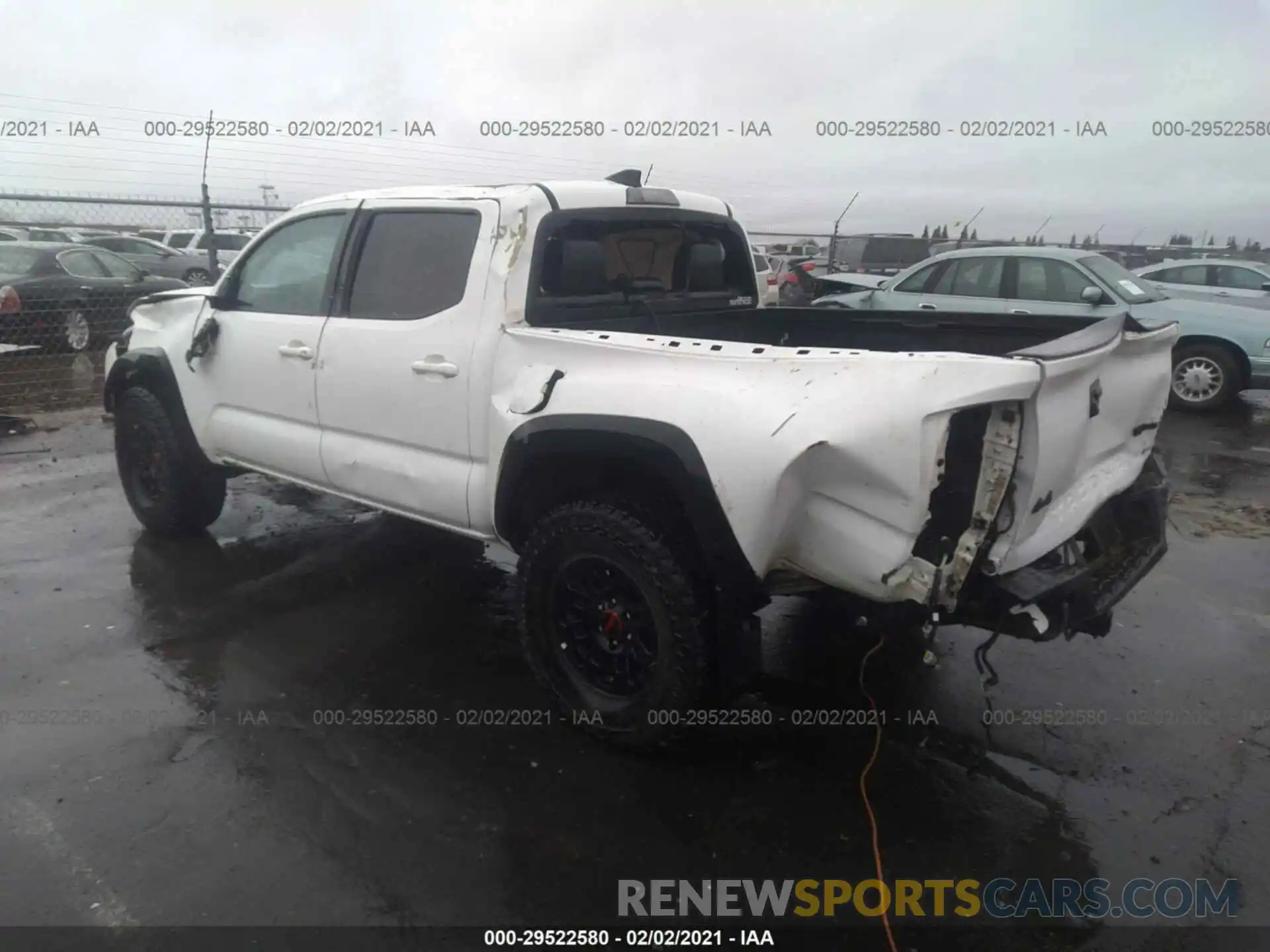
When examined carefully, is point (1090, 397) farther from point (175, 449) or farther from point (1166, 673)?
point (175, 449)

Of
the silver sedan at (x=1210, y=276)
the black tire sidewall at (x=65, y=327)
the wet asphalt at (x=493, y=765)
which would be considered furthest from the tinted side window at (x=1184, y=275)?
the black tire sidewall at (x=65, y=327)

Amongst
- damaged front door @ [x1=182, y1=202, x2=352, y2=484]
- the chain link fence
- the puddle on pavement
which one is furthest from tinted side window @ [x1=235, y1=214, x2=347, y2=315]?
the chain link fence

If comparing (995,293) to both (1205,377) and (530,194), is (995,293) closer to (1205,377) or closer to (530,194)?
(1205,377)

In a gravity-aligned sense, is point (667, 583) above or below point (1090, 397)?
below

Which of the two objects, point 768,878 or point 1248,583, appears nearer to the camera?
point 768,878

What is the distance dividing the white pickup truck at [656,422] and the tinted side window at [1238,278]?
995cm

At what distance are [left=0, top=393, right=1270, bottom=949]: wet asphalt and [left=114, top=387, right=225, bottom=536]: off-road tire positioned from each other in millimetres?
385

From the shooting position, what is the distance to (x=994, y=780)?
3168mm

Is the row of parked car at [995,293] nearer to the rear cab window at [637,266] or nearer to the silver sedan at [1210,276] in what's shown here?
the silver sedan at [1210,276]

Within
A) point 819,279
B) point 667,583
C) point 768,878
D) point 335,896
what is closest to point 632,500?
point 667,583

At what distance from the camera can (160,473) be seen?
520cm

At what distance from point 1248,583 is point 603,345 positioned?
4.02m

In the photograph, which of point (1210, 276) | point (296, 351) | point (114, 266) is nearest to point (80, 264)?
point (114, 266)

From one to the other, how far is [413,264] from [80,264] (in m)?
10.6
